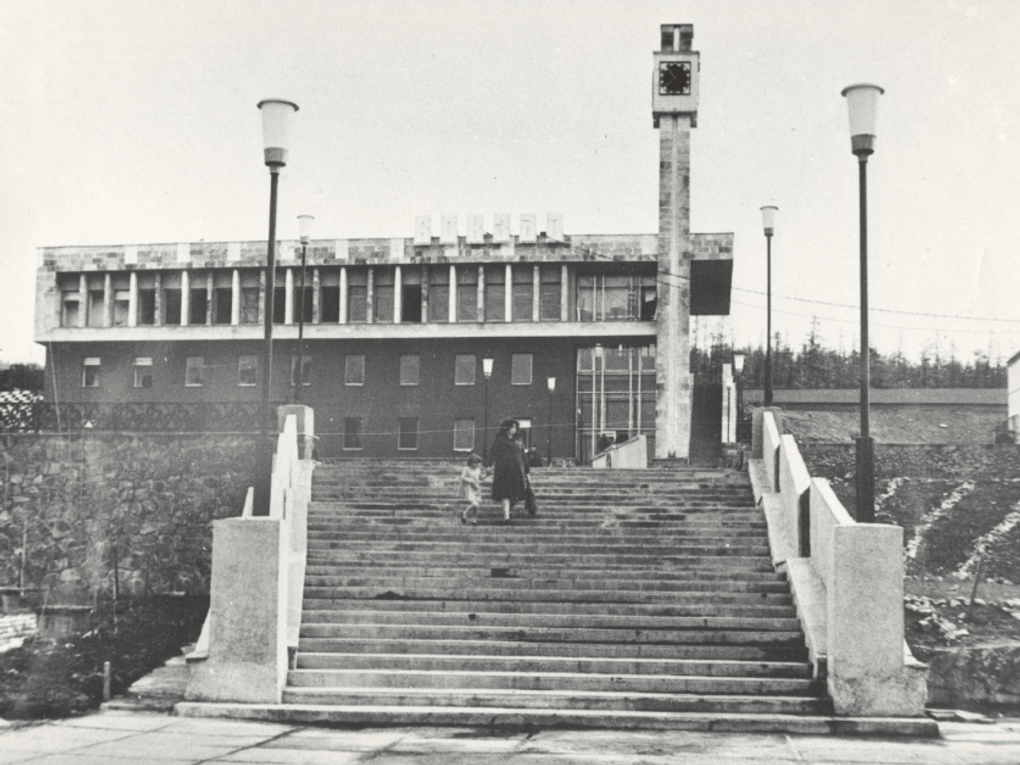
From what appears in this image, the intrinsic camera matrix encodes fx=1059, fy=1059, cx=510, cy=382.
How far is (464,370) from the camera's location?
140ft

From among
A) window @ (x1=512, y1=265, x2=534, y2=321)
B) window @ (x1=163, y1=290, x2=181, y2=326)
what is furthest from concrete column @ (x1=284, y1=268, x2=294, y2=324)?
window @ (x1=512, y1=265, x2=534, y2=321)

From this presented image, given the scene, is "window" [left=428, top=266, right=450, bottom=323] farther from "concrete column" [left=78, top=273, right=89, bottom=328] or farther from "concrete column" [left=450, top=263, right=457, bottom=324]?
"concrete column" [left=78, top=273, right=89, bottom=328]

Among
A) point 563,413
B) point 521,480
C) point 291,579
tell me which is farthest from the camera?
point 563,413

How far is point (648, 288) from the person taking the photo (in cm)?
4194

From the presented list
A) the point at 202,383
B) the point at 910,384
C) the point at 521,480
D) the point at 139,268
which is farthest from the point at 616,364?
the point at 910,384

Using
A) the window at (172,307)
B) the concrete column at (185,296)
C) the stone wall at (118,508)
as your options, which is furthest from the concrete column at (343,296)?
the stone wall at (118,508)

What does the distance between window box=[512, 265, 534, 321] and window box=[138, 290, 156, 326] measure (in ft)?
50.9

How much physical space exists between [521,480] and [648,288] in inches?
1112

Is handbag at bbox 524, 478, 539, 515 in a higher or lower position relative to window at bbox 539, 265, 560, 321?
lower

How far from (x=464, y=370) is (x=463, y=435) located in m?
2.67

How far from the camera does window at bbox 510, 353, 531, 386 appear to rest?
1661 inches

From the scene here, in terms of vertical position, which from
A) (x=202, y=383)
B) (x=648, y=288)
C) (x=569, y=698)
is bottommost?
(x=569, y=698)

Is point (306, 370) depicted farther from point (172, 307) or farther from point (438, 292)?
point (172, 307)

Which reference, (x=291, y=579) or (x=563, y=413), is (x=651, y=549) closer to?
(x=291, y=579)
